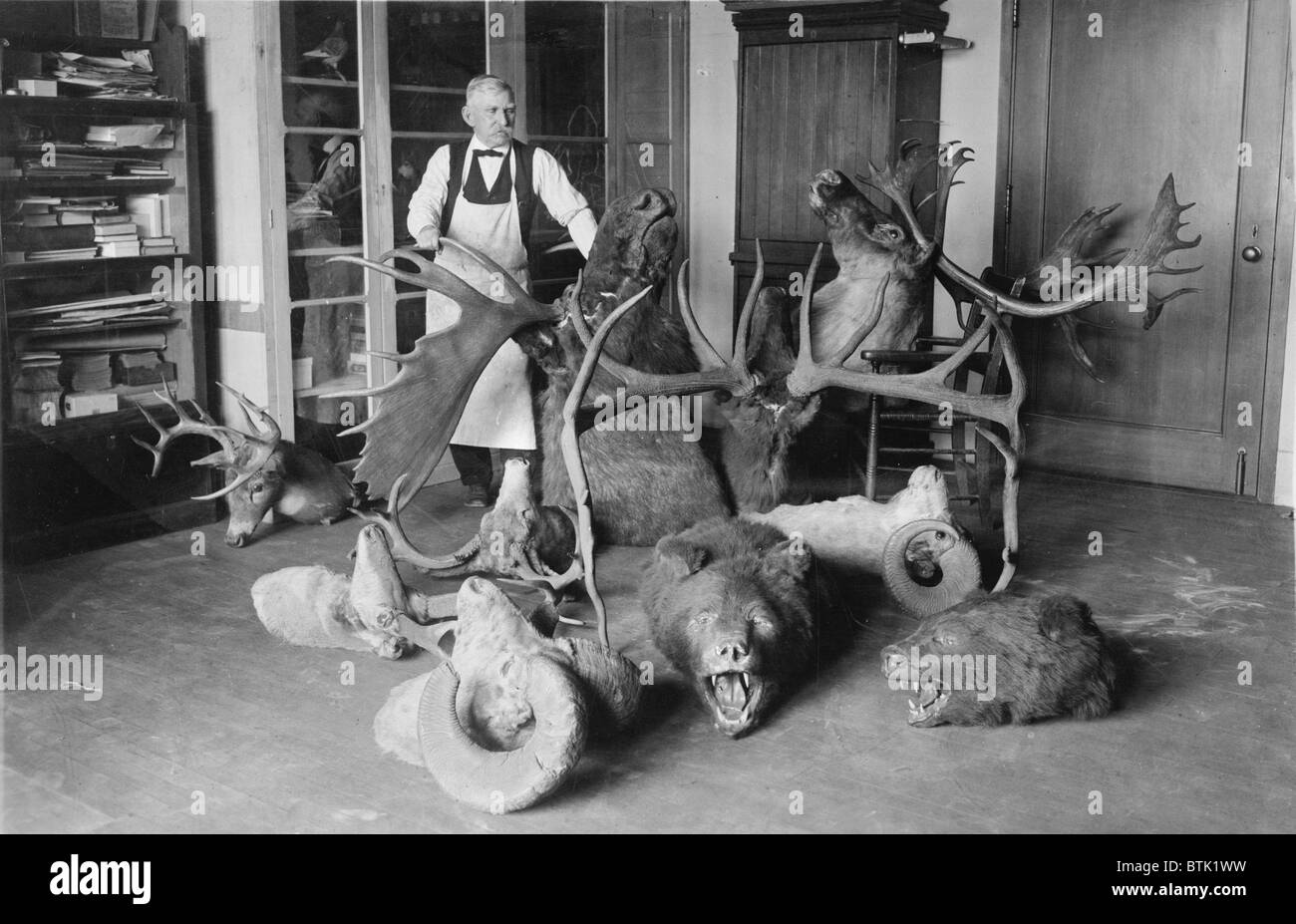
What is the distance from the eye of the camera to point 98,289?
562 cm

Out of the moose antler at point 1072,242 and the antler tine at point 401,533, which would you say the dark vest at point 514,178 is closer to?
the moose antler at point 1072,242

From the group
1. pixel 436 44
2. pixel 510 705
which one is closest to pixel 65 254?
pixel 436 44

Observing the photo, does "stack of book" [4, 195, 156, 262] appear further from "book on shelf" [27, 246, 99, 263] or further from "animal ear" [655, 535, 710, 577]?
"animal ear" [655, 535, 710, 577]

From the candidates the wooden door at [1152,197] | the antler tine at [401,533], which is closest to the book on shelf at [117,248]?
the antler tine at [401,533]

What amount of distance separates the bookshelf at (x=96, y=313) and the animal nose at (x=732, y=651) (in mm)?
3089

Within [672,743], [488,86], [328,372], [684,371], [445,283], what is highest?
[488,86]

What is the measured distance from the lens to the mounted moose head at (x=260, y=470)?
5.55 metres

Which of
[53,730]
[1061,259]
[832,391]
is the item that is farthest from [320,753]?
[1061,259]

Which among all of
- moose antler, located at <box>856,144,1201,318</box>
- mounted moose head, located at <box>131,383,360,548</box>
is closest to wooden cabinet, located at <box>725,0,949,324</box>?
moose antler, located at <box>856,144,1201,318</box>

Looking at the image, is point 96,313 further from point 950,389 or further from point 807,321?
point 950,389

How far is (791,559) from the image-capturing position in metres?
4.11

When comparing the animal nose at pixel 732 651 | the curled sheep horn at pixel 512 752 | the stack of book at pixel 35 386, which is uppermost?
the stack of book at pixel 35 386

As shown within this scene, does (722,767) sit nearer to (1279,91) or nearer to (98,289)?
(98,289)

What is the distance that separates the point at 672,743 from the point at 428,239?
265 cm
